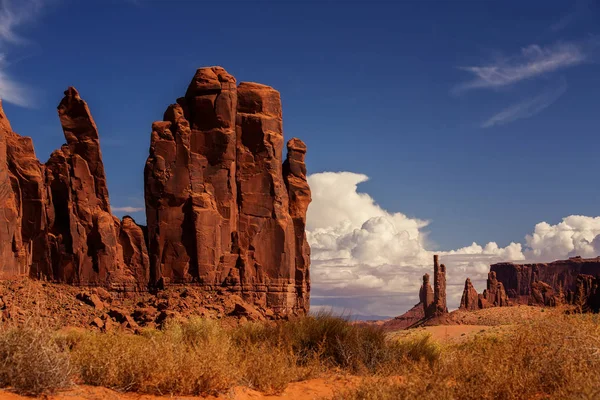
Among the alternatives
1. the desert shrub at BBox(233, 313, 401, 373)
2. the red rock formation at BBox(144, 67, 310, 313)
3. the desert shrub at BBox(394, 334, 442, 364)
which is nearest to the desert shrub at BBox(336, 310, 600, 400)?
the desert shrub at BBox(233, 313, 401, 373)

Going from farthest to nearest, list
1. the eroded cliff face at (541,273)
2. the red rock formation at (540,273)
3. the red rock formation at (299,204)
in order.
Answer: the red rock formation at (540,273) → the eroded cliff face at (541,273) → the red rock formation at (299,204)

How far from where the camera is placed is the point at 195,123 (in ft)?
139

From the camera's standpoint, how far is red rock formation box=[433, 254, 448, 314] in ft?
321

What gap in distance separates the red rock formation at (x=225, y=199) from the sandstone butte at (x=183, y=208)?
0.06m

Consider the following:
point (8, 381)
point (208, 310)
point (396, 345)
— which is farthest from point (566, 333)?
point (208, 310)

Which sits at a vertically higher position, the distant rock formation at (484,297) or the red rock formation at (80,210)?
the red rock formation at (80,210)

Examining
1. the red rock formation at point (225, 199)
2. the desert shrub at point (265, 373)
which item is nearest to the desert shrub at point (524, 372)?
the desert shrub at point (265, 373)

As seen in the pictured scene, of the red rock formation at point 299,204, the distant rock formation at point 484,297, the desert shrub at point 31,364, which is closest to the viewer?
the desert shrub at point 31,364

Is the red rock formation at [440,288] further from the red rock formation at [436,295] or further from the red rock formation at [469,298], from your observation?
the red rock formation at [469,298]

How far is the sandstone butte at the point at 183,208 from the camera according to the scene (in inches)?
1542

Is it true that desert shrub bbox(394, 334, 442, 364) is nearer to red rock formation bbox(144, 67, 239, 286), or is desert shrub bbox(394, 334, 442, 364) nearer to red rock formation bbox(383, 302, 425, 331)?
red rock formation bbox(144, 67, 239, 286)

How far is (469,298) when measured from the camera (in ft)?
327

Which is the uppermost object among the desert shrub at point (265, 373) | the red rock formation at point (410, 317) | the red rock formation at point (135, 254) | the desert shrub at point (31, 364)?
the red rock formation at point (135, 254)

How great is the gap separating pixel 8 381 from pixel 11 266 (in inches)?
1116
